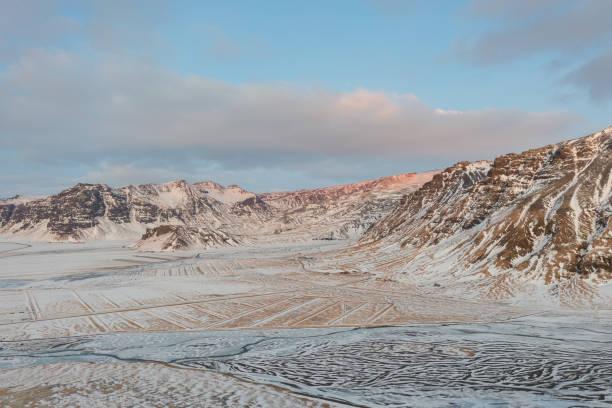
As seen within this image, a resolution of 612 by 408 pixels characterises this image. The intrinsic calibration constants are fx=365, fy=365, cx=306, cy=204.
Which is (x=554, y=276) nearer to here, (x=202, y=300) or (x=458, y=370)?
(x=458, y=370)

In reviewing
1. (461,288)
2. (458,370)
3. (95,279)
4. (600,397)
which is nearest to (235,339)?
(458,370)

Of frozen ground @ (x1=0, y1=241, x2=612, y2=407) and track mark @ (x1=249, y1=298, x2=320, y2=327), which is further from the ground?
frozen ground @ (x1=0, y1=241, x2=612, y2=407)

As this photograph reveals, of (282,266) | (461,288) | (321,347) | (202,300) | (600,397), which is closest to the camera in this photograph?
(600,397)

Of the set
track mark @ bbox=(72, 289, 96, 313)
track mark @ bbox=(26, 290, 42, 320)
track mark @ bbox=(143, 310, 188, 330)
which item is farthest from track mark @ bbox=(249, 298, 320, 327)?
track mark @ bbox=(26, 290, 42, 320)

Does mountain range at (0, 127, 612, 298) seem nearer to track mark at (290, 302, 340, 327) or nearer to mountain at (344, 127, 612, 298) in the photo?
mountain at (344, 127, 612, 298)

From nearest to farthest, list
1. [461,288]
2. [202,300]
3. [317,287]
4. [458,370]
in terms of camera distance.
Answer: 1. [458,370]
2. [202,300]
3. [461,288]
4. [317,287]

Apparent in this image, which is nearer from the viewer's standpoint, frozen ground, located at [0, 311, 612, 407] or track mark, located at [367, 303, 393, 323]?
frozen ground, located at [0, 311, 612, 407]

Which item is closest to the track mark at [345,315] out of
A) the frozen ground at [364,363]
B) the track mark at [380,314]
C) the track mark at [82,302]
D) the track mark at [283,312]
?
the track mark at [380,314]

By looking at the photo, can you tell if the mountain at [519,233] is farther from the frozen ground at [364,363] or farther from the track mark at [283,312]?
the track mark at [283,312]
